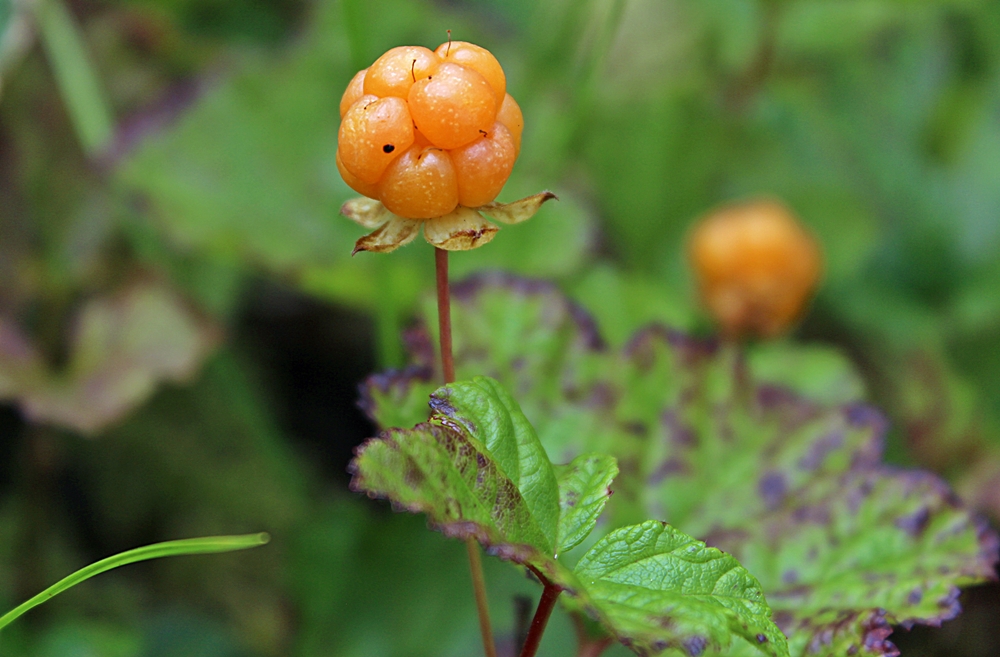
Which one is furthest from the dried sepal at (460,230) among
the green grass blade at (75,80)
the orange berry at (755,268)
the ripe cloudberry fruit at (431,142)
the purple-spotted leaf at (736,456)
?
the green grass blade at (75,80)

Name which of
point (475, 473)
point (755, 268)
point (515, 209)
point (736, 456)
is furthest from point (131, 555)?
point (755, 268)

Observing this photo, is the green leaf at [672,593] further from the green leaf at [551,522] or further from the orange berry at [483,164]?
the orange berry at [483,164]

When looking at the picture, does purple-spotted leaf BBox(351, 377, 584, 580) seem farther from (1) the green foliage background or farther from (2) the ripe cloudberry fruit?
(1) the green foliage background

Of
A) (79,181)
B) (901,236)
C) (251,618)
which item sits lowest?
(251,618)

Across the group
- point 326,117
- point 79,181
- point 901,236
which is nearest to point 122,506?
point 79,181

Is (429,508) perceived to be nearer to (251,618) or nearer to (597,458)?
(597,458)

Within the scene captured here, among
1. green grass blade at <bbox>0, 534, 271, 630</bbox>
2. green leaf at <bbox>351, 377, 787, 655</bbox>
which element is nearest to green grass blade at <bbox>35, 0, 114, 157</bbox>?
green grass blade at <bbox>0, 534, 271, 630</bbox>
